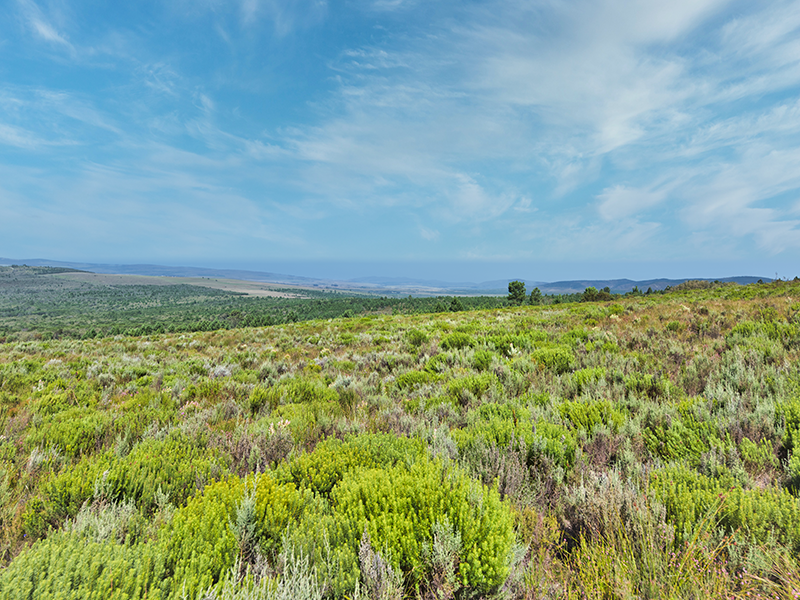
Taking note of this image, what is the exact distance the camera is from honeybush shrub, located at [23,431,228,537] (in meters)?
2.29

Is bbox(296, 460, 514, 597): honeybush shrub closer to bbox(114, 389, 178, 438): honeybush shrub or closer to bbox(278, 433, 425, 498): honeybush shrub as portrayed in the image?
bbox(278, 433, 425, 498): honeybush shrub

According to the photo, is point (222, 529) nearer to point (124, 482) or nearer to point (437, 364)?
point (124, 482)

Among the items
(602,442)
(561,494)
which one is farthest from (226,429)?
(602,442)

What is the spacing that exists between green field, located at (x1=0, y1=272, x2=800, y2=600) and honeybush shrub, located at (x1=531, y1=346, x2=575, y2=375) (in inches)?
23.2

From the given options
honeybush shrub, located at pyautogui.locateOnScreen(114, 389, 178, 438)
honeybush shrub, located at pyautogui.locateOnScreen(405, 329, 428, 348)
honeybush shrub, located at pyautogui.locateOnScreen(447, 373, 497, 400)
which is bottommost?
honeybush shrub, located at pyautogui.locateOnScreen(114, 389, 178, 438)

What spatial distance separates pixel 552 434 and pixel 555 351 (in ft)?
12.0

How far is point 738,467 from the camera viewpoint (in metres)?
2.34

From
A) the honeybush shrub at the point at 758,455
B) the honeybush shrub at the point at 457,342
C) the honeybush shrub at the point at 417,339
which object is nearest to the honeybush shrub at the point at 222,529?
the honeybush shrub at the point at 758,455

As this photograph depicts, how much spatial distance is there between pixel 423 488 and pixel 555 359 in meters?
5.00

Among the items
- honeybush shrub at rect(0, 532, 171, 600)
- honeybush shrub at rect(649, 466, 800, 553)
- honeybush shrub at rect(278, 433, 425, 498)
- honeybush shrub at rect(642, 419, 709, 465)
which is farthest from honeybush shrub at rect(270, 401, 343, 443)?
honeybush shrub at rect(642, 419, 709, 465)

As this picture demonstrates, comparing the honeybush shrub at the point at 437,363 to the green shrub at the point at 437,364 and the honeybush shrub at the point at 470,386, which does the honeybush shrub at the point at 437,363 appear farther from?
the honeybush shrub at the point at 470,386

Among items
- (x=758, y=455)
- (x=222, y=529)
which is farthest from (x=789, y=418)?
(x=222, y=529)

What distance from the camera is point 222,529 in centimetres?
188

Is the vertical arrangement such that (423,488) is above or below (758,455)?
below
